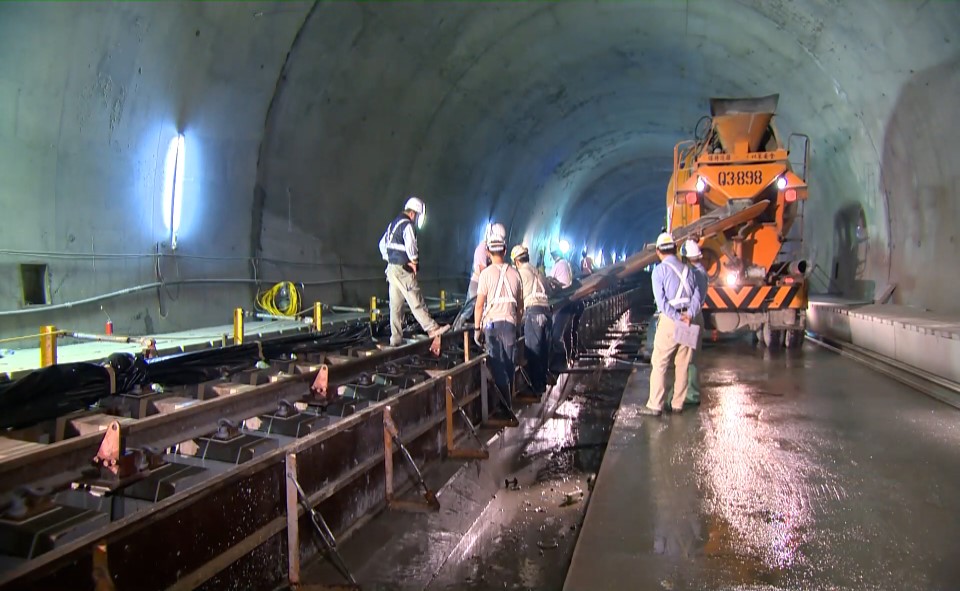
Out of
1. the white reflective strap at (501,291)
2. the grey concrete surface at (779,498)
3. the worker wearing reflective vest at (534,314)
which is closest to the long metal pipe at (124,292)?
the worker wearing reflective vest at (534,314)

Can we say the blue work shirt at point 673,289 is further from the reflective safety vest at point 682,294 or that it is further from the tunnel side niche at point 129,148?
the tunnel side niche at point 129,148

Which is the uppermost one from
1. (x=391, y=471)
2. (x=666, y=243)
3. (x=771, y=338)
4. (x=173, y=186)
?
(x=173, y=186)

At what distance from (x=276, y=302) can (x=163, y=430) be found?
545cm

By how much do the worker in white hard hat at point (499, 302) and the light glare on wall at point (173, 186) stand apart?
147 inches

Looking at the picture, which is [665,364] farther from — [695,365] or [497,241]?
[497,241]

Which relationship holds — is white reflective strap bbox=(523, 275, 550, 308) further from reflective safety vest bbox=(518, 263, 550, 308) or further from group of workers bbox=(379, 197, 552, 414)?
group of workers bbox=(379, 197, 552, 414)

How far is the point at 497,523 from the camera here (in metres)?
4.46

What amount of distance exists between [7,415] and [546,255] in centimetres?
1880

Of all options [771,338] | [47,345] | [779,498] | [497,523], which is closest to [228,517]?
[497,523]

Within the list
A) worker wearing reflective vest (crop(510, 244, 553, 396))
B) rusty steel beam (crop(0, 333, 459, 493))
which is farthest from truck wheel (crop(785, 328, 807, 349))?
rusty steel beam (crop(0, 333, 459, 493))

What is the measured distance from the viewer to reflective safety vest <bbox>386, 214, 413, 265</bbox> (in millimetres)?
6555

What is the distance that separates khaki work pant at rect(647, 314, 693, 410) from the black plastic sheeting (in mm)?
3458

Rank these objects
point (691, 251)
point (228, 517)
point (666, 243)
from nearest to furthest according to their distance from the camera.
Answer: point (228, 517), point (666, 243), point (691, 251)

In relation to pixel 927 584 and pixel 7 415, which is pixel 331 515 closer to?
pixel 7 415
